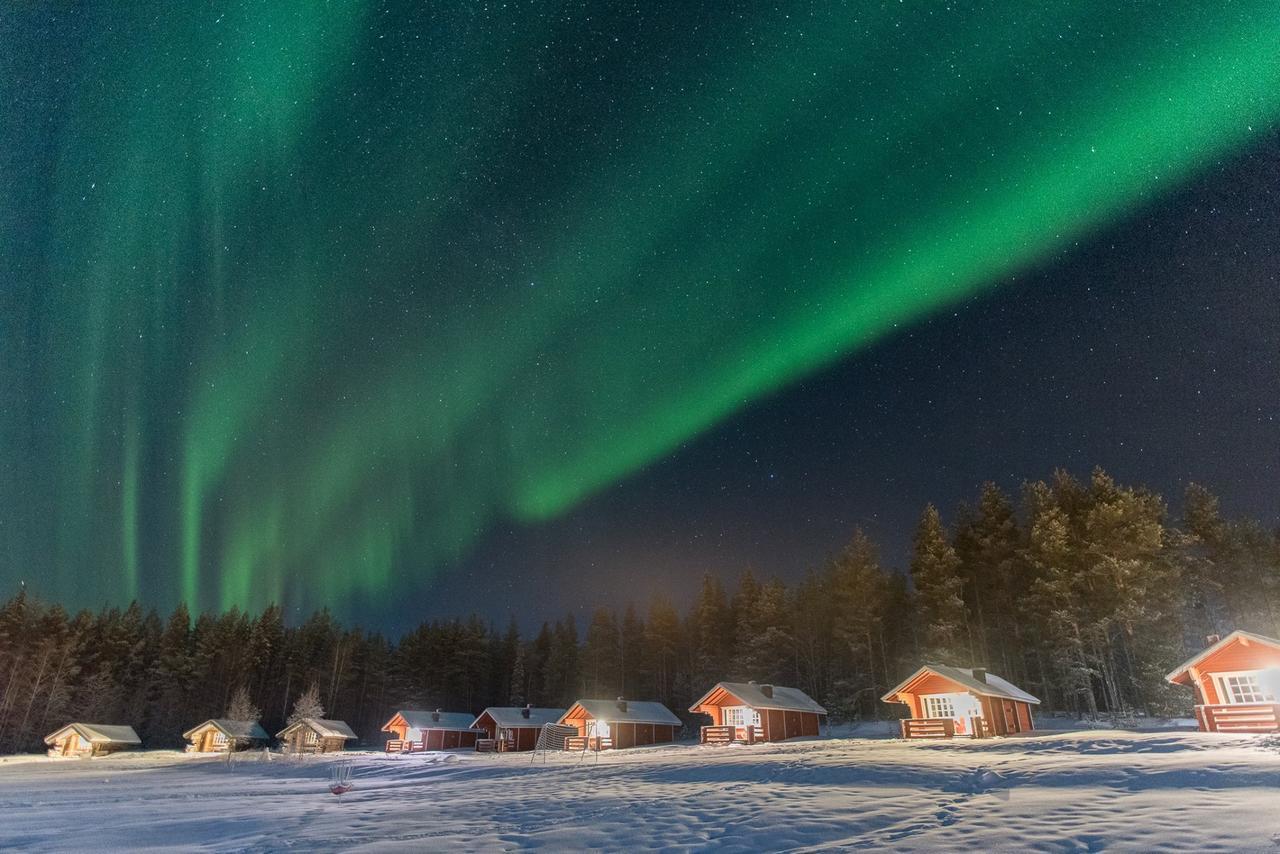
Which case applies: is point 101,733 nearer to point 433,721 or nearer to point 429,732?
point 429,732

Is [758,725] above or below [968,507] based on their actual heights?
below

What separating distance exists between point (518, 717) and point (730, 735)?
2749 centimetres

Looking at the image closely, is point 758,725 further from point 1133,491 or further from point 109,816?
point 109,816

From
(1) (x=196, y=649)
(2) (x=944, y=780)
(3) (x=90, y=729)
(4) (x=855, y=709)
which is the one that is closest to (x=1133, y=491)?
→ (4) (x=855, y=709)

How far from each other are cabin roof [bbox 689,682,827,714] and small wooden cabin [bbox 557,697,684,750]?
8864 millimetres

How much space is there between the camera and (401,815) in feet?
61.1

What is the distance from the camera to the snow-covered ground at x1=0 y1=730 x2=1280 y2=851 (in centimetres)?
1186

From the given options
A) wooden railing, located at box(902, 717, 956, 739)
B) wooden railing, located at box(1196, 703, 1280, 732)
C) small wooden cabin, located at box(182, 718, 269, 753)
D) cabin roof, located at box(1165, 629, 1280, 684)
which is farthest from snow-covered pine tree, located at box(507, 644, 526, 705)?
wooden railing, located at box(1196, 703, 1280, 732)

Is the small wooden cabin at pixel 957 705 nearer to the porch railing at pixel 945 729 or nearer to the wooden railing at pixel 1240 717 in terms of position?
the porch railing at pixel 945 729

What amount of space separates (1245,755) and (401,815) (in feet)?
77.0

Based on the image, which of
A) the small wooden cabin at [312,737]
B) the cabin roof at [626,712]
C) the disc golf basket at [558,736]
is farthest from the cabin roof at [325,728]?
the cabin roof at [626,712]

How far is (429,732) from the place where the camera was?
2842 inches

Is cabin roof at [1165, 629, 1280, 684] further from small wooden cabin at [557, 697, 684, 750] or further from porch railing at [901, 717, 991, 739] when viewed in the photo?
small wooden cabin at [557, 697, 684, 750]

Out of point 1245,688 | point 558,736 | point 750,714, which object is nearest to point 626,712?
point 558,736
